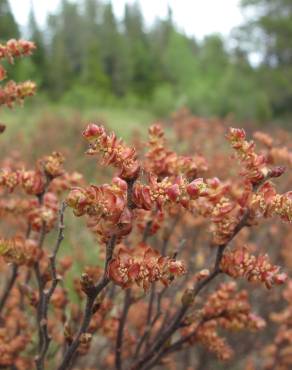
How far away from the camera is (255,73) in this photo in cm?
2111

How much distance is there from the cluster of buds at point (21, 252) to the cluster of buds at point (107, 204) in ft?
1.81

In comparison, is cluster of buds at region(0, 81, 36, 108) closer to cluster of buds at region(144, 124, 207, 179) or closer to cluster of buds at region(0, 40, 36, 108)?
cluster of buds at region(0, 40, 36, 108)

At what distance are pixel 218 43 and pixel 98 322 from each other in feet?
122

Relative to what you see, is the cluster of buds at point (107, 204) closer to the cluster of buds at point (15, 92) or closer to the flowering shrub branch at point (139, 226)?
the flowering shrub branch at point (139, 226)

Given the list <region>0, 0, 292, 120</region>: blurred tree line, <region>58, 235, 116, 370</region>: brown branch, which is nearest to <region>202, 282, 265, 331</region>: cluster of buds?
<region>58, 235, 116, 370</region>: brown branch

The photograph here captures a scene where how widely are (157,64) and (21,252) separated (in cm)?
3954

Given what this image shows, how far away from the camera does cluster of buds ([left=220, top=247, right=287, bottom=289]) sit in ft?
4.86

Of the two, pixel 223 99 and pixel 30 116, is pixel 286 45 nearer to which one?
pixel 223 99

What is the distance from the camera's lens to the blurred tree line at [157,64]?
2102 centimetres

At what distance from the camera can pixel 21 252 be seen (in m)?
1.70

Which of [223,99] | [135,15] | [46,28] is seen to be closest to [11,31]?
[223,99]

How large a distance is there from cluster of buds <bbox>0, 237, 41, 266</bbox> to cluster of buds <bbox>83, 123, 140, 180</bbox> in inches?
21.9

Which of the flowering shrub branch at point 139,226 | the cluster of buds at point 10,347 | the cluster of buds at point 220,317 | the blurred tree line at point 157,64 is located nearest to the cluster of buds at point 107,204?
the flowering shrub branch at point 139,226

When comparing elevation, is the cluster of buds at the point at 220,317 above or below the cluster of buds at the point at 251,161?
below
